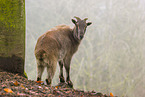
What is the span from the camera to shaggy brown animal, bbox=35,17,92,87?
4961 mm

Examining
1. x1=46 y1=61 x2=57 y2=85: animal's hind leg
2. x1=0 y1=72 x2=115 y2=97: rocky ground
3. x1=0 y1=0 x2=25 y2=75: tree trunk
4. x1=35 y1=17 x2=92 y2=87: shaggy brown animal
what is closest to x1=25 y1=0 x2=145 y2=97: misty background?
x1=35 y1=17 x2=92 y2=87: shaggy brown animal

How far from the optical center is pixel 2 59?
15.0 feet

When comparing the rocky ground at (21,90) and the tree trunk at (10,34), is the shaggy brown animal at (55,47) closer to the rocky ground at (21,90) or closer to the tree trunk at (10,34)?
the tree trunk at (10,34)

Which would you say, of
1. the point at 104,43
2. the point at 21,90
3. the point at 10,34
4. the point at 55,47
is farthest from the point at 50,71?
the point at 104,43

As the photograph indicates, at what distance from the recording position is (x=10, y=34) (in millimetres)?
4582

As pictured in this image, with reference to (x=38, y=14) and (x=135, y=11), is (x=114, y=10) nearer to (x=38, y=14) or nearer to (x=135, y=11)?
(x=135, y=11)

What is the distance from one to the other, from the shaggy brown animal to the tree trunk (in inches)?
21.9

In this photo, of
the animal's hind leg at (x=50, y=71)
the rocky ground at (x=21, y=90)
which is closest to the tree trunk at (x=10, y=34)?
the rocky ground at (x=21, y=90)

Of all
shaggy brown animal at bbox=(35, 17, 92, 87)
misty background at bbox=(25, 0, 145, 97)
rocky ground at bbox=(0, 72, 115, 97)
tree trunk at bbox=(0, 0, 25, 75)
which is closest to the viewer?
rocky ground at bbox=(0, 72, 115, 97)

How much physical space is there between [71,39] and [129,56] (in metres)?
11.3

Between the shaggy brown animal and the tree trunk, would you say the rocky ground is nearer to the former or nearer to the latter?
the tree trunk

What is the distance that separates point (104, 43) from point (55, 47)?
41.8ft

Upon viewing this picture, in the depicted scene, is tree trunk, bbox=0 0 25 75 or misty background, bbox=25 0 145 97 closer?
tree trunk, bbox=0 0 25 75

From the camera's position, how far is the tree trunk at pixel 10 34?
457 cm
